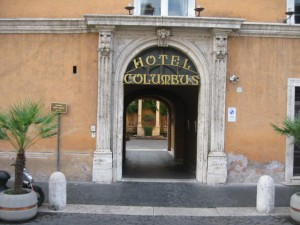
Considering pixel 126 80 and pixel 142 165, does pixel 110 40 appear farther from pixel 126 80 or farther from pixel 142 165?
pixel 142 165

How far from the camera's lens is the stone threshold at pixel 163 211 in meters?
9.38

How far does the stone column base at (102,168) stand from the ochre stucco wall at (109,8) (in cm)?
424

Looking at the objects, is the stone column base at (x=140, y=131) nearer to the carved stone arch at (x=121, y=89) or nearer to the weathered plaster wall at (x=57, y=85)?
the carved stone arch at (x=121, y=89)

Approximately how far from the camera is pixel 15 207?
8453 millimetres

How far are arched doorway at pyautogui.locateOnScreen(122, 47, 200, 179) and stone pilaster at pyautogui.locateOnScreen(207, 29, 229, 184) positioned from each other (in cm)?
68

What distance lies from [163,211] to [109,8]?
252 inches

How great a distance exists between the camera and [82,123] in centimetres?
1271

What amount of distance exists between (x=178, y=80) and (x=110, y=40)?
235cm

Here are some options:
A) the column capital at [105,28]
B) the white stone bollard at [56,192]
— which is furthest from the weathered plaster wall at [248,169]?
the white stone bollard at [56,192]

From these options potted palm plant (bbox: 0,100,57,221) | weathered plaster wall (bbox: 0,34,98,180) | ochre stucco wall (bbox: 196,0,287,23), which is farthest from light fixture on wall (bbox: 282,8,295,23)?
potted palm plant (bbox: 0,100,57,221)

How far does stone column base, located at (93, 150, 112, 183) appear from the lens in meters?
12.4

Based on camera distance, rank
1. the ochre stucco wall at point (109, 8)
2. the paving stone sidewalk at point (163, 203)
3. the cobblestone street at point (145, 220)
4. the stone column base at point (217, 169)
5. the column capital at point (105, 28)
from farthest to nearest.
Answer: the ochre stucco wall at point (109, 8) → the stone column base at point (217, 169) → the column capital at point (105, 28) → the paving stone sidewalk at point (163, 203) → the cobblestone street at point (145, 220)

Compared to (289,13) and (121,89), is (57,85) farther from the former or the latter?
(289,13)

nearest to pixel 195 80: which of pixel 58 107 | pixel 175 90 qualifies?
pixel 58 107
